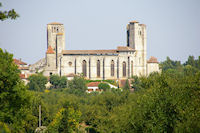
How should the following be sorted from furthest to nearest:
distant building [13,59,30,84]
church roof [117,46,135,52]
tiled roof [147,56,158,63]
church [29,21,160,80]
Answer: tiled roof [147,56,158,63] < church roof [117,46,135,52] < church [29,21,160,80] < distant building [13,59,30,84]

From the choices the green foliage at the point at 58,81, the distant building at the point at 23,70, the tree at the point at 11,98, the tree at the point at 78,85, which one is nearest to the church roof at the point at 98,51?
the green foliage at the point at 58,81

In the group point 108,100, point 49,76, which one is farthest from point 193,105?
point 49,76

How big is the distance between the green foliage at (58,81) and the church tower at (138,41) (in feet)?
51.2

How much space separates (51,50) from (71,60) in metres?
4.25

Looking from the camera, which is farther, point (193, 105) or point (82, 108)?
point (82, 108)

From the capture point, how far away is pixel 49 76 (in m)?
93.2

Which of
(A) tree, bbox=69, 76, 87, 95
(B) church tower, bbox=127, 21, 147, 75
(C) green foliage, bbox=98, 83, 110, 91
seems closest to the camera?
(A) tree, bbox=69, 76, 87, 95

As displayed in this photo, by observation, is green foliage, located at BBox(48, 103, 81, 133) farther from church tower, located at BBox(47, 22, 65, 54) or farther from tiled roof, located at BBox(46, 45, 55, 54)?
church tower, located at BBox(47, 22, 65, 54)

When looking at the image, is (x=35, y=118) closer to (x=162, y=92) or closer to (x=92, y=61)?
(x=162, y=92)

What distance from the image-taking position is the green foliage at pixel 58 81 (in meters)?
88.2

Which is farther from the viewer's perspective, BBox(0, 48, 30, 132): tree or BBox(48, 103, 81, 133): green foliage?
BBox(48, 103, 81, 133): green foliage

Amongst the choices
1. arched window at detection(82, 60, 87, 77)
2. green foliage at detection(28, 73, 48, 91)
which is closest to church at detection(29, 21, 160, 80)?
arched window at detection(82, 60, 87, 77)

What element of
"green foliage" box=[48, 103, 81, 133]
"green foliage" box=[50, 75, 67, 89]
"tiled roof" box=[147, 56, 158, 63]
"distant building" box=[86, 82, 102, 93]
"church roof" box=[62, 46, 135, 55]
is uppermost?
"church roof" box=[62, 46, 135, 55]

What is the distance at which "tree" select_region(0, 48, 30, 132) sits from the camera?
25500mm
